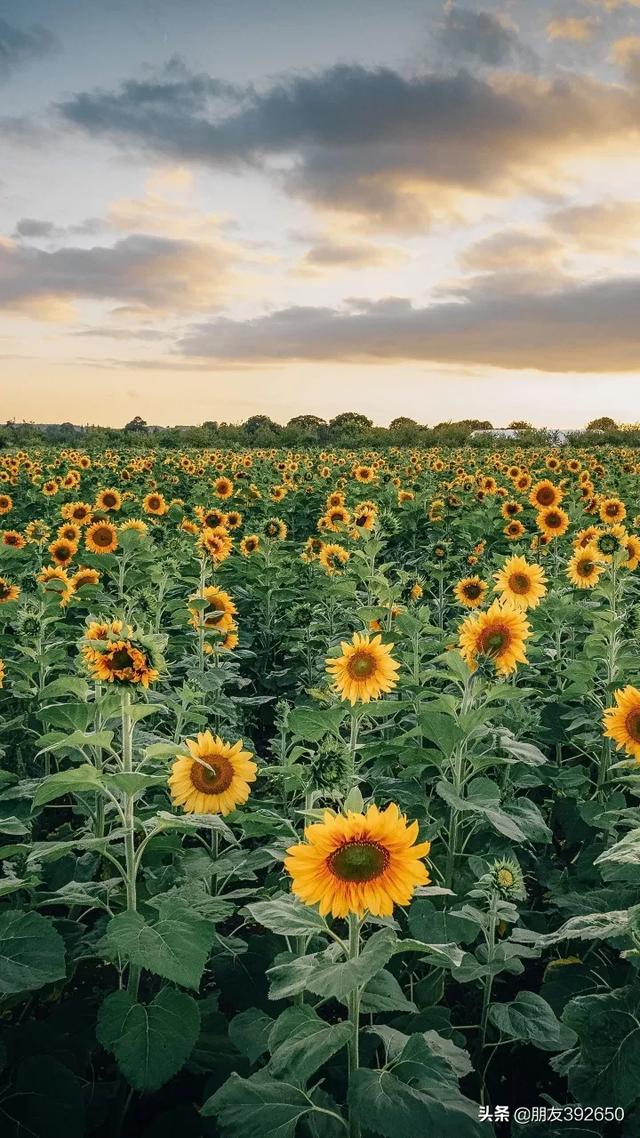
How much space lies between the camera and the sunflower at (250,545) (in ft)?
27.9

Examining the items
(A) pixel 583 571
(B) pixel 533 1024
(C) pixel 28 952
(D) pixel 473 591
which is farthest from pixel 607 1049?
(A) pixel 583 571

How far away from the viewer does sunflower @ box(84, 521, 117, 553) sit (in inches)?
320

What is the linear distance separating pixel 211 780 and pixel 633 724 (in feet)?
5.14

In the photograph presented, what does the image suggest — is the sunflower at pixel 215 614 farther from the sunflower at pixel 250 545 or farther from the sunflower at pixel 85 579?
the sunflower at pixel 250 545

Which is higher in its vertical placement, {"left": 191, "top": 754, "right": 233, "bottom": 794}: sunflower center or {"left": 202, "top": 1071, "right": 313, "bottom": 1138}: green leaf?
{"left": 191, "top": 754, "right": 233, "bottom": 794}: sunflower center

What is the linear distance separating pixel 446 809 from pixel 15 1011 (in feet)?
6.40

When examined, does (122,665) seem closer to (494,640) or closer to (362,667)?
(362,667)

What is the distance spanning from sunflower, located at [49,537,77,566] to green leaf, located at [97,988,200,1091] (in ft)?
20.8

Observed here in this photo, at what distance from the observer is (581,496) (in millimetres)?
12570

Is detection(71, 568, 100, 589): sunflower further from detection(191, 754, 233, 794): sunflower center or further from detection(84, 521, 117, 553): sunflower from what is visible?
detection(191, 754, 233, 794): sunflower center

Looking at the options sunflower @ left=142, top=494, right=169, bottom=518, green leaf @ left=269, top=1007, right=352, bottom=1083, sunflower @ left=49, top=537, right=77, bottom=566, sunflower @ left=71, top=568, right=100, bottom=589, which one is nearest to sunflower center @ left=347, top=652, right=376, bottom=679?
green leaf @ left=269, top=1007, right=352, bottom=1083

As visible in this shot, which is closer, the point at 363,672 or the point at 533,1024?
the point at 533,1024

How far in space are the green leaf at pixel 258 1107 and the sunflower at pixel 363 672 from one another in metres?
1.55

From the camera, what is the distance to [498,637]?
3451 mm
